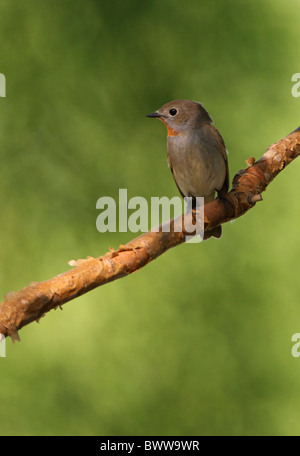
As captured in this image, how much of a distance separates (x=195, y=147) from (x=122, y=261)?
0.86m

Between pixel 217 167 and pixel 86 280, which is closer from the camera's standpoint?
pixel 86 280

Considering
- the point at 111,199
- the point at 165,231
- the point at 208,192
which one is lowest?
the point at 165,231

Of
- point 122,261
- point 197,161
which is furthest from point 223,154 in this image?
point 122,261

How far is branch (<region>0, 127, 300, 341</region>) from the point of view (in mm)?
1329

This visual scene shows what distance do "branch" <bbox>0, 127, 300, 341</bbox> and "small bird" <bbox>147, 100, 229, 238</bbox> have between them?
0.32 metres

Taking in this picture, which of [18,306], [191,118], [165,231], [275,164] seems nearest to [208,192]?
[191,118]

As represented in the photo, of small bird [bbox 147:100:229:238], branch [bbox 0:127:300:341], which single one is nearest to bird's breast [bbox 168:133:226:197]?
small bird [bbox 147:100:229:238]

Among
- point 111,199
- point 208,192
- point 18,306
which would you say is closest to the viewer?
point 18,306

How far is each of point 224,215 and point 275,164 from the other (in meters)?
0.24

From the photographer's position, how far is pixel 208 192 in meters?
2.32

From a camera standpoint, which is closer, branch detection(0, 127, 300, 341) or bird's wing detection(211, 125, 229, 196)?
branch detection(0, 127, 300, 341)

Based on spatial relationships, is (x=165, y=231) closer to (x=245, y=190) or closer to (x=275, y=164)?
(x=245, y=190)

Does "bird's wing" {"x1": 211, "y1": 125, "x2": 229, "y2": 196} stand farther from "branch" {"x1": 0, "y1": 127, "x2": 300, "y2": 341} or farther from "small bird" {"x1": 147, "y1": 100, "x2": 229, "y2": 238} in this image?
"branch" {"x1": 0, "y1": 127, "x2": 300, "y2": 341}

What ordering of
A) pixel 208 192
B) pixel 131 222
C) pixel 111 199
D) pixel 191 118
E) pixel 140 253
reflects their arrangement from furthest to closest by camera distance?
1. pixel 111 199
2. pixel 131 222
3. pixel 208 192
4. pixel 191 118
5. pixel 140 253
